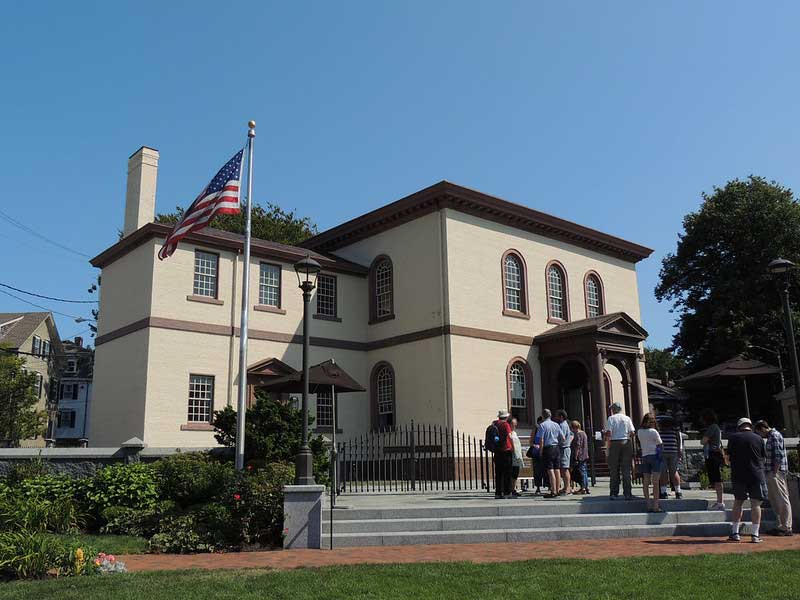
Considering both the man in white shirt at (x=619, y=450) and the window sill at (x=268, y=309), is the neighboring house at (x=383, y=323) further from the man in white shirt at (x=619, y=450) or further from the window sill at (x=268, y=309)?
the man in white shirt at (x=619, y=450)

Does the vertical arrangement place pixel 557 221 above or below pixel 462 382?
above

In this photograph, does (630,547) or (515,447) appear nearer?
(630,547)

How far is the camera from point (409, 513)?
12227 millimetres

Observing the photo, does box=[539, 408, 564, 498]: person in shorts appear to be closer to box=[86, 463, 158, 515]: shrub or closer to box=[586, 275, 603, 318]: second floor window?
box=[86, 463, 158, 515]: shrub

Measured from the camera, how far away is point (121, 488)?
43.0 feet

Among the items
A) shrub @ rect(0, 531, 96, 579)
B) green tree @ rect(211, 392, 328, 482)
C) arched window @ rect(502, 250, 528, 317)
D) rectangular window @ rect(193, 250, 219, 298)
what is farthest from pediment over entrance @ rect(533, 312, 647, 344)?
shrub @ rect(0, 531, 96, 579)

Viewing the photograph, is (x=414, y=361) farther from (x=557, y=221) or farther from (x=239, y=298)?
(x=557, y=221)

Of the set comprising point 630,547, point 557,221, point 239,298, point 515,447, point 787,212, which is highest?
point 787,212

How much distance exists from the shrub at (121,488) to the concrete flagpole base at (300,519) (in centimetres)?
322

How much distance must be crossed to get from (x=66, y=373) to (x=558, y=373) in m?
48.6

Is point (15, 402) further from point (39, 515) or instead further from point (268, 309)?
point (39, 515)

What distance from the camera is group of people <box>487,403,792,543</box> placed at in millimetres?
11219

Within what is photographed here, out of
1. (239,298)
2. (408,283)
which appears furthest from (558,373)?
(239,298)

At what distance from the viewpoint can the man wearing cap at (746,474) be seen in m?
11.0
